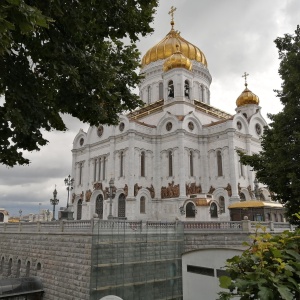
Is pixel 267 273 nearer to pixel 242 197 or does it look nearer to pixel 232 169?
pixel 232 169

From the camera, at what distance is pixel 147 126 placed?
32.8m

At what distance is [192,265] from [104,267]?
5450mm

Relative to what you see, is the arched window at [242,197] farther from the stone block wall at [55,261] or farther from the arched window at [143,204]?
the stone block wall at [55,261]

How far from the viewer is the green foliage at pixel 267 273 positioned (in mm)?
2617

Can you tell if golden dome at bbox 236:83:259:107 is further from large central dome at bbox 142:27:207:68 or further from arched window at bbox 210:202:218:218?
arched window at bbox 210:202:218:218

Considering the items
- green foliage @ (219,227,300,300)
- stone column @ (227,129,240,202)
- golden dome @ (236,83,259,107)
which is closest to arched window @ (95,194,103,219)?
stone column @ (227,129,240,202)

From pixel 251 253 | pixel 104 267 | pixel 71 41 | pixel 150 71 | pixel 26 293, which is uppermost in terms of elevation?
pixel 150 71

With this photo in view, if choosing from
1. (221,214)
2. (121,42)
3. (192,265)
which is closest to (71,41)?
(121,42)

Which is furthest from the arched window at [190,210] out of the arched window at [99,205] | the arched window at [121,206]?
the arched window at [99,205]

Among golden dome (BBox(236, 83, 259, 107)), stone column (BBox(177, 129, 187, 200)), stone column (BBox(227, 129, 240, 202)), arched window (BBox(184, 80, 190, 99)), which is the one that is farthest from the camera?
golden dome (BBox(236, 83, 259, 107))

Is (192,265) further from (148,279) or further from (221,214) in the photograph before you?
(221,214)

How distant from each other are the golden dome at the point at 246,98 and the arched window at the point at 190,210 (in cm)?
1646

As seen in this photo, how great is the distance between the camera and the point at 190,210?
87.8 feet

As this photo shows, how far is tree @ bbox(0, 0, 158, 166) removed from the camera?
21.7ft
